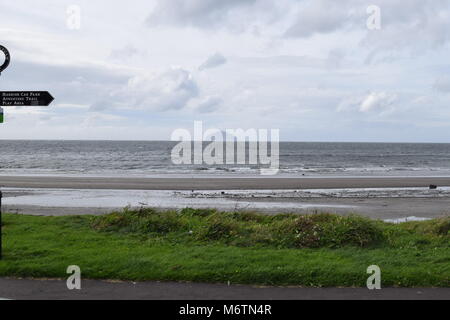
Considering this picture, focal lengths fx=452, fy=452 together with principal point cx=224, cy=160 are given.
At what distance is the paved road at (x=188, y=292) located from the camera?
20.6 ft

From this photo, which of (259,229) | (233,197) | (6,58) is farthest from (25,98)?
(233,197)

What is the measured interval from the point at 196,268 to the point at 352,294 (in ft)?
8.18

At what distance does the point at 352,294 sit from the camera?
6.43 meters

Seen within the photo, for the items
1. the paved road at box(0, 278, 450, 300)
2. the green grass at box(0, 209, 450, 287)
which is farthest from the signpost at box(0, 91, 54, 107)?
the paved road at box(0, 278, 450, 300)

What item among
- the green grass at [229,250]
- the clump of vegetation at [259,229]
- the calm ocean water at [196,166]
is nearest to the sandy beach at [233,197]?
the clump of vegetation at [259,229]

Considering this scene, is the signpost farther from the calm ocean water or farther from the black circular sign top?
the calm ocean water

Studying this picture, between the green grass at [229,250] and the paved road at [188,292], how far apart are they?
280 mm

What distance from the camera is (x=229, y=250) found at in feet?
28.6

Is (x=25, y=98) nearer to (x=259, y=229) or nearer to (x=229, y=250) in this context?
(x=229, y=250)

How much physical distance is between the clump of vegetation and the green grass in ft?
0.07

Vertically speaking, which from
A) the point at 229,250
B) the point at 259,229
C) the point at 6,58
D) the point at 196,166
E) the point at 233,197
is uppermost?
the point at 6,58

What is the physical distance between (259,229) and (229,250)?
1.62 meters

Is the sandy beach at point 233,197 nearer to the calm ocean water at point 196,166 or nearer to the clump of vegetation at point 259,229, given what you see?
the clump of vegetation at point 259,229

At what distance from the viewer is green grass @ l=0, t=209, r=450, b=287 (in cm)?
714
